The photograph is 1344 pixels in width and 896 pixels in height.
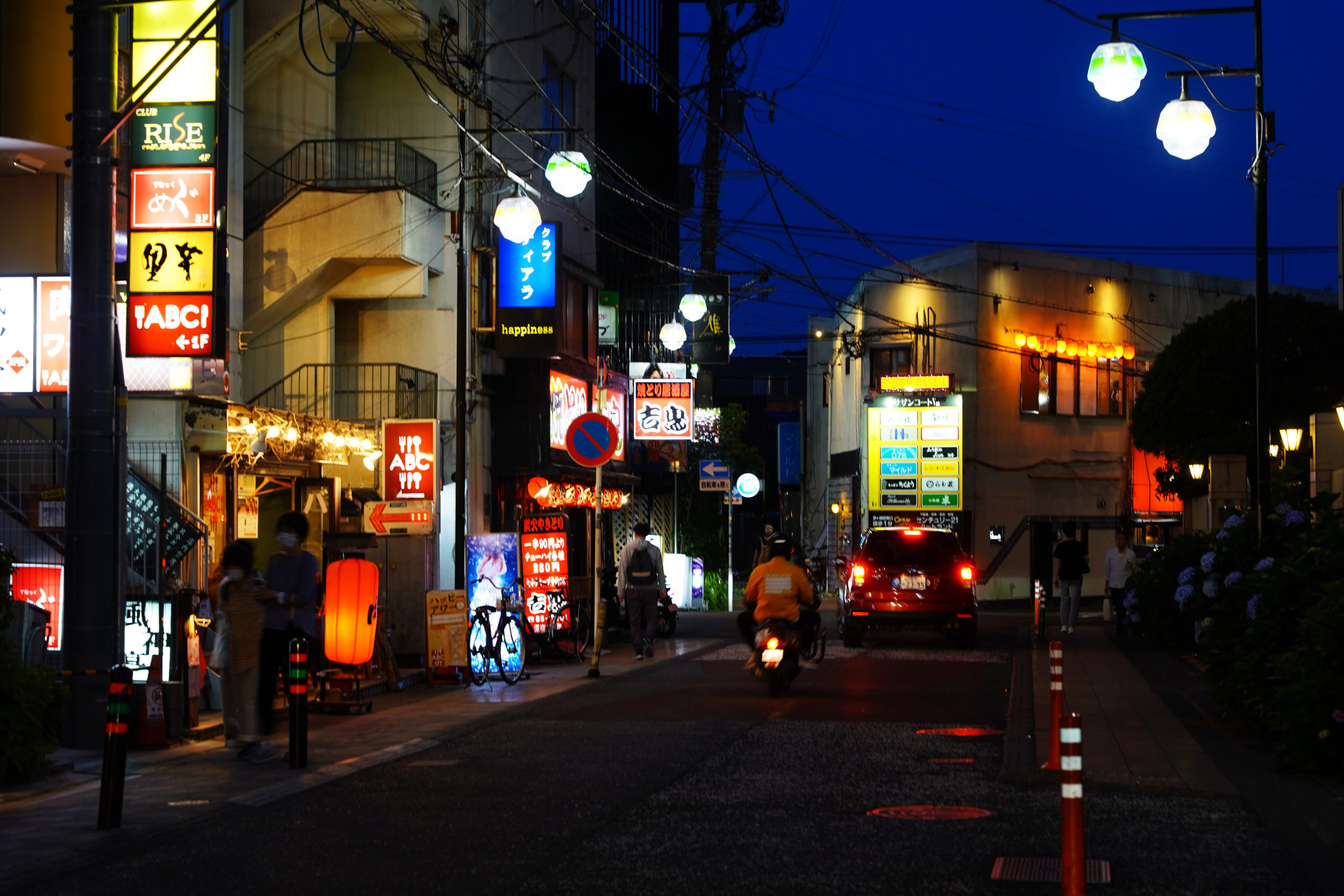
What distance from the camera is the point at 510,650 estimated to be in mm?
18219

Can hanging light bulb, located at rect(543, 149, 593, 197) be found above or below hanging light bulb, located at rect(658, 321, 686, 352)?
above

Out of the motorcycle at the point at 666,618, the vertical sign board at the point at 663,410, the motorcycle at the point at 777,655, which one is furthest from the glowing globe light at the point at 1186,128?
the vertical sign board at the point at 663,410

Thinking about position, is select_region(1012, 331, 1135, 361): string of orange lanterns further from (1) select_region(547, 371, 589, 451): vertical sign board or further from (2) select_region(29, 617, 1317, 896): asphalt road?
(2) select_region(29, 617, 1317, 896): asphalt road

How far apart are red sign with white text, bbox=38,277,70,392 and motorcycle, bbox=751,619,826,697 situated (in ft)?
24.8

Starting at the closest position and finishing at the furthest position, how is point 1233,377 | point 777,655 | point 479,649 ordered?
point 777,655
point 479,649
point 1233,377

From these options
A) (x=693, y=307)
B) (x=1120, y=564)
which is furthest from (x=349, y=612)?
(x=693, y=307)

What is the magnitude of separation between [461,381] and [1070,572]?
1142 cm

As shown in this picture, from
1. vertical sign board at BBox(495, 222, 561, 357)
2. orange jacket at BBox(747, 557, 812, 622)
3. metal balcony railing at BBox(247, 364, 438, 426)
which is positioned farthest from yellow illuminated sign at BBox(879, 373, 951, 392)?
orange jacket at BBox(747, 557, 812, 622)

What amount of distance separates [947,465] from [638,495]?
1020 centimetres

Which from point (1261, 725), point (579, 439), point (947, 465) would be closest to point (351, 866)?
point (1261, 725)

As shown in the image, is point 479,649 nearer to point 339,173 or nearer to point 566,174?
point 566,174

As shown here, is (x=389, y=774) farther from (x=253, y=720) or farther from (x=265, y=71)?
(x=265, y=71)

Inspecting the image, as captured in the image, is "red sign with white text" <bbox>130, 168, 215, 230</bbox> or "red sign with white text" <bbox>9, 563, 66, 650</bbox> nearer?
"red sign with white text" <bbox>130, 168, 215, 230</bbox>

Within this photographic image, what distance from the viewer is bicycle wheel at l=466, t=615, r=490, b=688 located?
17.9 metres
